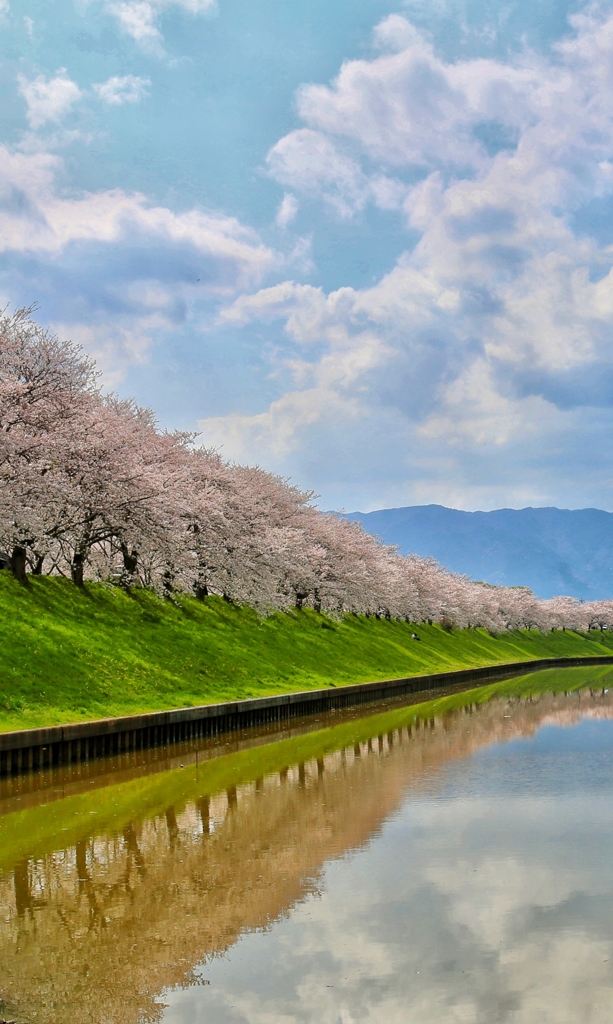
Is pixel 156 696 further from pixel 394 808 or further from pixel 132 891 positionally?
pixel 132 891

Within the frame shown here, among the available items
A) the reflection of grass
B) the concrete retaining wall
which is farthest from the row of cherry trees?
the reflection of grass

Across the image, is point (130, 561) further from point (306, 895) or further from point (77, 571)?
point (306, 895)

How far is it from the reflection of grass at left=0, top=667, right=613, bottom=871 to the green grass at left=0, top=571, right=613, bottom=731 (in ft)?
→ 13.0

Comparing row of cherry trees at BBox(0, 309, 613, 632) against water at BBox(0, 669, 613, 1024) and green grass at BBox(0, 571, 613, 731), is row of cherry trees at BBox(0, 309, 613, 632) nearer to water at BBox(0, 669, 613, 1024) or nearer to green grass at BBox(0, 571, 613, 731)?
green grass at BBox(0, 571, 613, 731)

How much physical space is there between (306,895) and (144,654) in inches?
987

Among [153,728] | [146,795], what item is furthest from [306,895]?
[153,728]

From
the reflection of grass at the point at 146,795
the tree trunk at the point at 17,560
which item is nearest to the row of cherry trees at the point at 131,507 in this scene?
the tree trunk at the point at 17,560

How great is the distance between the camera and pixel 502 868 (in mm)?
13891

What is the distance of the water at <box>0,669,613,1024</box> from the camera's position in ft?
29.6

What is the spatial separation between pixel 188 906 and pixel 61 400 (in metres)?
30.9

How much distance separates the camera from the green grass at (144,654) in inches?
1093

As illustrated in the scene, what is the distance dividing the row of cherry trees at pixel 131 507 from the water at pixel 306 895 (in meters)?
14.7

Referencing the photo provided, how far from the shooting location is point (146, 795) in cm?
2069

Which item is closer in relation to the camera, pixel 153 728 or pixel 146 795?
pixel 146 795
